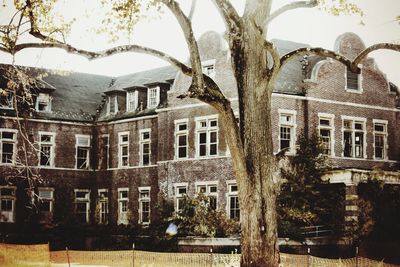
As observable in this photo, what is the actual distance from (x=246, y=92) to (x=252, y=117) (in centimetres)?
48

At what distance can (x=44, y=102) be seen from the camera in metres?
31.5

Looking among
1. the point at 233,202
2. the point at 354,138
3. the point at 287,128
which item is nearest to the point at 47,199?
the point at 233,202

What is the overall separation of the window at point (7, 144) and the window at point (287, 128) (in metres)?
13.7

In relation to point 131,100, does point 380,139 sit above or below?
below

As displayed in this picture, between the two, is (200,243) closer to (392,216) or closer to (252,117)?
(392,216)

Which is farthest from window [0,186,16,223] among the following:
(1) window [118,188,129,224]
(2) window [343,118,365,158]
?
(2) window [343,118,365,158]

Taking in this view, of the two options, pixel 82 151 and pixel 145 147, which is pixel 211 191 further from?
pixel 82 151

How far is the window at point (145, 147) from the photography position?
29.8 meters

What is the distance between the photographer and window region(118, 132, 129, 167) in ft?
A: 102

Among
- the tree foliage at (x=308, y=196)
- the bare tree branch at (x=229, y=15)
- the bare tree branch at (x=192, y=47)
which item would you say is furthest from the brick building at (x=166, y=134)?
the bare tree branch at (x=192, y=47)

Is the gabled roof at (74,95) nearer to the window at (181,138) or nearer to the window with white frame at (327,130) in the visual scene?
the window at (181,138)

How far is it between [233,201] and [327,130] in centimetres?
512

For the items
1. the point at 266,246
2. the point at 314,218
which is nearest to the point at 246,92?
the point at 266,246

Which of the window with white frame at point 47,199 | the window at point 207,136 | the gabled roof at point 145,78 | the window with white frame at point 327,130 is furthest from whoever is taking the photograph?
the window with white frame at point 47,199
